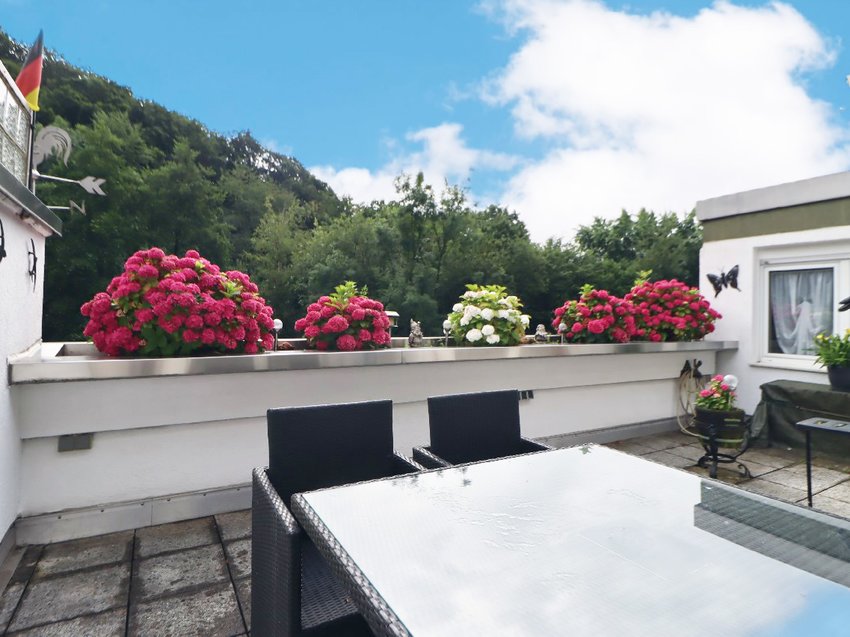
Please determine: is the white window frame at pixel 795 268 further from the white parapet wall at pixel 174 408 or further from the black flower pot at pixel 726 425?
the white parapet wall at pixel 174 408

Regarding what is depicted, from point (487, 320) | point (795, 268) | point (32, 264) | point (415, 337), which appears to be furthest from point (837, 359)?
point (32, 264)

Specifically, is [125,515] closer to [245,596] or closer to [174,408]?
[174,408]

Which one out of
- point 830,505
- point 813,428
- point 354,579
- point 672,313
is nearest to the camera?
point 354,579

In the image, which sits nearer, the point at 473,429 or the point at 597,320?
the point at 473,429

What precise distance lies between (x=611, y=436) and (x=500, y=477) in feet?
10.6

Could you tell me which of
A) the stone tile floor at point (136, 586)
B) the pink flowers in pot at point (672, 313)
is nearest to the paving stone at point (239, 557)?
the stone tile floor at point (136, 586)

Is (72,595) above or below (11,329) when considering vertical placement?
below

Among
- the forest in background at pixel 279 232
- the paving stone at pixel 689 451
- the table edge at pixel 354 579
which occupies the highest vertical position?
the forest in background at pixel 279 232

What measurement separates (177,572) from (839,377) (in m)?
5.25

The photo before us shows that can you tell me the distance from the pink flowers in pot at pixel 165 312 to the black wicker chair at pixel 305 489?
1.18m

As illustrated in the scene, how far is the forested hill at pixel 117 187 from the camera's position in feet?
55.9

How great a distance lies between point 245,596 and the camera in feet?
6.55

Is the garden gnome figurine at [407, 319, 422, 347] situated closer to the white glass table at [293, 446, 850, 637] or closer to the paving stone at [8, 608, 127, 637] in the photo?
the white glass table at [293, 446, 850, 637]

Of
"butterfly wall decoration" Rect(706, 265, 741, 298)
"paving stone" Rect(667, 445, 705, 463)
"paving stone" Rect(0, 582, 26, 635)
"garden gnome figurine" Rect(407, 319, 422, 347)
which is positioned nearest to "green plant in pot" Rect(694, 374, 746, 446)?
"paving stone" Rect(667, 445, 705, 463)
